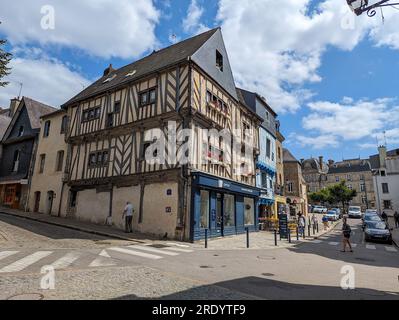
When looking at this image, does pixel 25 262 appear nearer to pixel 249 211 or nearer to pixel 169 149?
pixel 169 149

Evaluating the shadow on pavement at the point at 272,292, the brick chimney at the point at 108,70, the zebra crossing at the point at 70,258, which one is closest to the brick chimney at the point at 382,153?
the brick chimney at the point at 108,70

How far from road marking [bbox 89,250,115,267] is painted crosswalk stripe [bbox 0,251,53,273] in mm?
1417

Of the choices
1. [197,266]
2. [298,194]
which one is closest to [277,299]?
[197,266]

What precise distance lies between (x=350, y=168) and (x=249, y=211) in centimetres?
5924

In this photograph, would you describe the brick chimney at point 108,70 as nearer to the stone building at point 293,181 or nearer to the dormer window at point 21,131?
the dormer window at point 21,131

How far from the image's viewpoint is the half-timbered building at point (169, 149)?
13.2 m

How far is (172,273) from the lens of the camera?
635 centimetres

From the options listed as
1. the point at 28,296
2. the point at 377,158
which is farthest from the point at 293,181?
the point at 377,158

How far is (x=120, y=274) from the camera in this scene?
5.96 m

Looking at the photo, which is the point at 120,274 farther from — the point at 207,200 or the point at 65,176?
the point at 65,176

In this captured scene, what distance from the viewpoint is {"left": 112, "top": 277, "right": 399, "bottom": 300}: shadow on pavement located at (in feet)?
15.6

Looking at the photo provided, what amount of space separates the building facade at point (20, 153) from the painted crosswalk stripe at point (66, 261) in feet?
51.5

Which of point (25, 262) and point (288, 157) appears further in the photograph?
point (288, 157)
